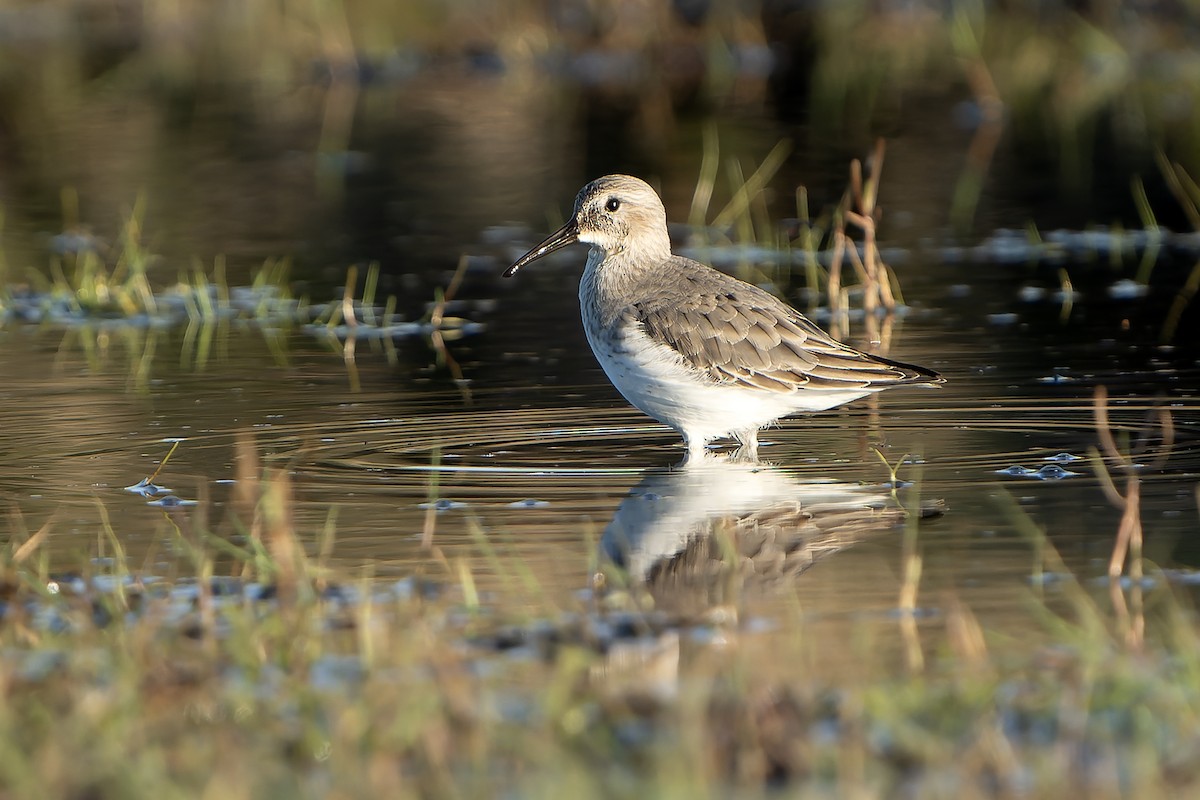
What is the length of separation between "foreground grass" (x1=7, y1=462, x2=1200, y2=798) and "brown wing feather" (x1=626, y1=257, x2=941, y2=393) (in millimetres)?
2407

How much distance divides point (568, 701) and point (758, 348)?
3.56m

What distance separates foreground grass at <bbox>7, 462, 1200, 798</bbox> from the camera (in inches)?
164

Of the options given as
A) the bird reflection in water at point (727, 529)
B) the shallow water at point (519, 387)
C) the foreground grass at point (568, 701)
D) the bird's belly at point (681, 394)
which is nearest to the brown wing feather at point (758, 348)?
the bird's belly at point (681, 394)

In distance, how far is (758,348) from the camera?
7.98 m

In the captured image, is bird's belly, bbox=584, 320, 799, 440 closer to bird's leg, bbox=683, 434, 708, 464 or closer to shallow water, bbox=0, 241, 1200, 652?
bird's leg, bbox=683, 434, 708, 464

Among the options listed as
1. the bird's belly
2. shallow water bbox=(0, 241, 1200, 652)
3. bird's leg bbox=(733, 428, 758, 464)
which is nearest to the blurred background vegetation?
shallow water bbox=(0, 241, 1200, 652)

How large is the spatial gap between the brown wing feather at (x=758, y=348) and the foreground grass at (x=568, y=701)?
2.41 metres

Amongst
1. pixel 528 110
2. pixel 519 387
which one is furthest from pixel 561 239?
A: pixel 528 110

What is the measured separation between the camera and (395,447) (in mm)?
8102

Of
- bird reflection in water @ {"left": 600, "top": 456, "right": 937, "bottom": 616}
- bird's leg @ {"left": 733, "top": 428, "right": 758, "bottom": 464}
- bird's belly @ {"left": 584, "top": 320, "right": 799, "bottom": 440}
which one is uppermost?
bird's belly @ {"left": 584, "top": 320, "right": 799, "bottom": 440}

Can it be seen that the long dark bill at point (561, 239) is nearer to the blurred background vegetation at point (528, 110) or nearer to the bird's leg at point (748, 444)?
the bird's leg at point (748, 444)

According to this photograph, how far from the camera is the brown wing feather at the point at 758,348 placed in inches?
311

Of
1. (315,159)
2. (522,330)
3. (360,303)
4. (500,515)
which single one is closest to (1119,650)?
(500,515)

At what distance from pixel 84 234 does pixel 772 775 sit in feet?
34.1
